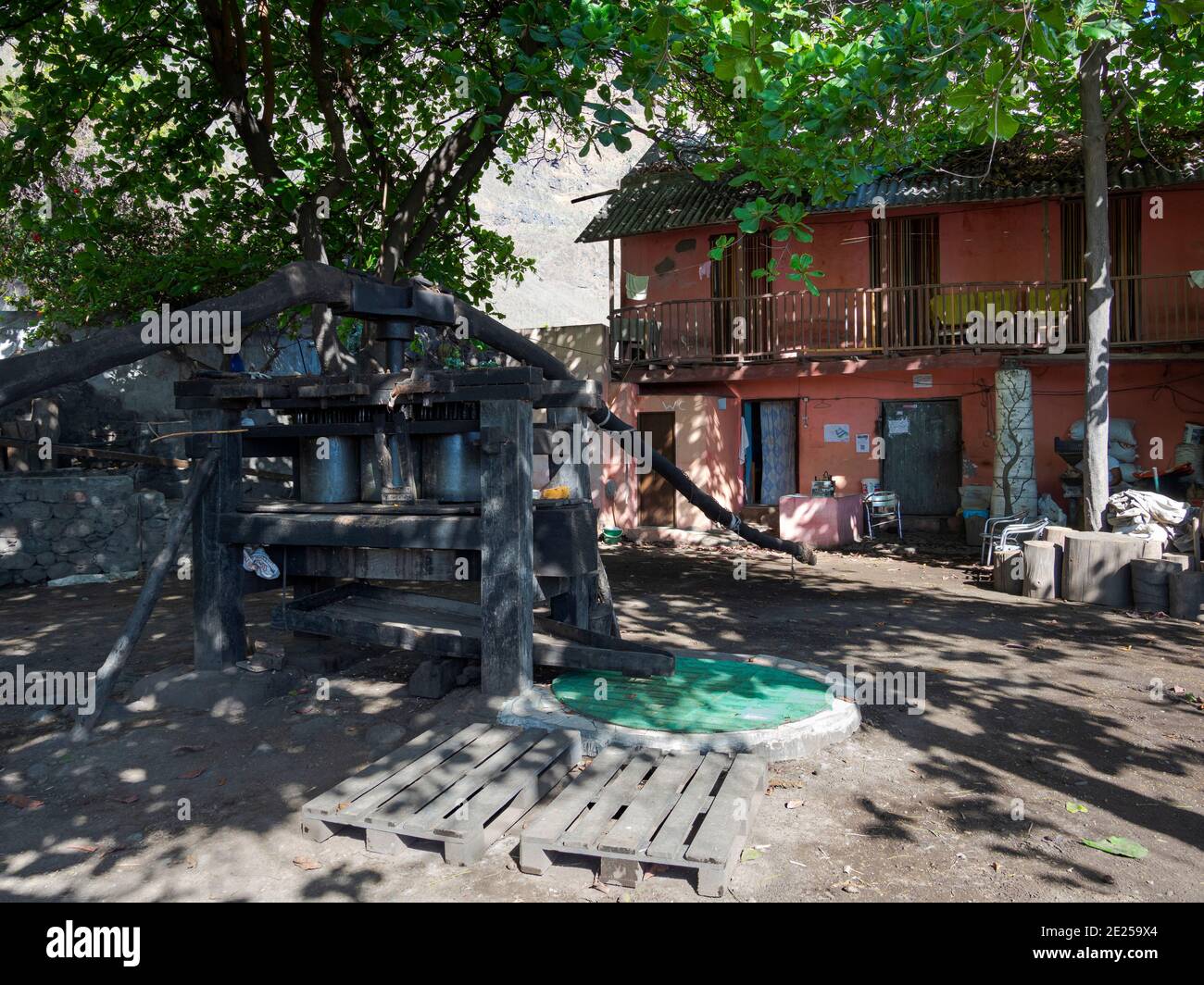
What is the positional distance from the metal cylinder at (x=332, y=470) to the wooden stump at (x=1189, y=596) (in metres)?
7.70

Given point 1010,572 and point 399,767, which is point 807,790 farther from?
point 1010,572

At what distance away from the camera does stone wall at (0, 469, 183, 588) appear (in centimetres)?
1073

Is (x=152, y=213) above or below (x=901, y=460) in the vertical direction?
above

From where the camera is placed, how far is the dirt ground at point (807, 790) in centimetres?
327

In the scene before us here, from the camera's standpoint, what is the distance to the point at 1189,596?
845 cm

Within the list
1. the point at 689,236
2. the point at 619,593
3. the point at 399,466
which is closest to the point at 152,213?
the point at 689,236

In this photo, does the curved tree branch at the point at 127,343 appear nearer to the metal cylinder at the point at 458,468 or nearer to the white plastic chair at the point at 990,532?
the metal cylinder at the point at 458,468

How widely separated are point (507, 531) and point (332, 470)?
1507 millimetres

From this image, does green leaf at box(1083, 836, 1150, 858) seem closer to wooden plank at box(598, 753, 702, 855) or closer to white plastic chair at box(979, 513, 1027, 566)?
wooden plank at box(598, 753, 702, 855)

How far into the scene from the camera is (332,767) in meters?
4.46

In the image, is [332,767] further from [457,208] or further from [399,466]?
[457,208]
